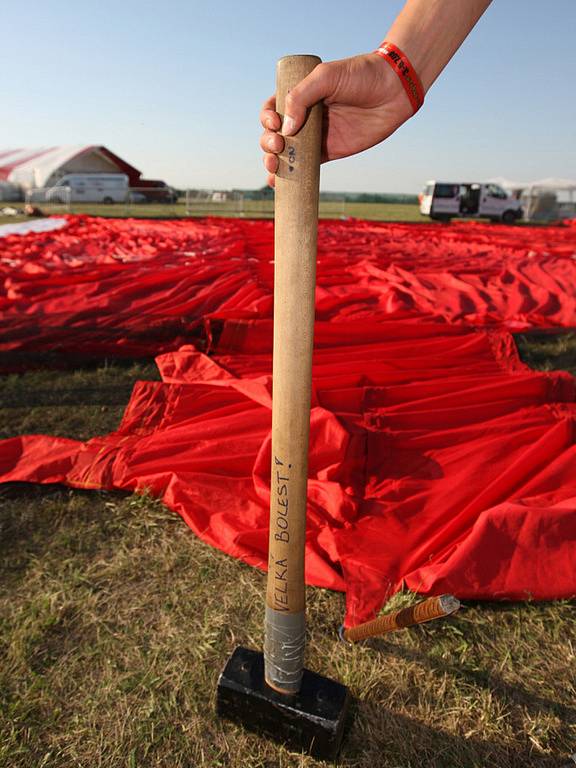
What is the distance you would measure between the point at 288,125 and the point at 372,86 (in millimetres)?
252

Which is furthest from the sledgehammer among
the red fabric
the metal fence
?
the metal fence

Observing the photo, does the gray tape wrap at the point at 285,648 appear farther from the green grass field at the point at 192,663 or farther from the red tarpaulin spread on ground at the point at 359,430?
the red tarpaulin spread on ground at the point at 359,430

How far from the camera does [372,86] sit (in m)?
1.13

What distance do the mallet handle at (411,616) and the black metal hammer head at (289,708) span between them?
6.5 inches

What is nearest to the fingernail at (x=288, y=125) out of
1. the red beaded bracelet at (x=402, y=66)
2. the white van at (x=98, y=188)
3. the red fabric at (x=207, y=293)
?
the red beaded bracelet at (x=402, y=66)

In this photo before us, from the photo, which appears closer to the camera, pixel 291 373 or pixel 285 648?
pixel 291 373

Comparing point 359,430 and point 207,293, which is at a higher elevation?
point 207,293

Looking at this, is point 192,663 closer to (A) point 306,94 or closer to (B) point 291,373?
(B) point 291,373

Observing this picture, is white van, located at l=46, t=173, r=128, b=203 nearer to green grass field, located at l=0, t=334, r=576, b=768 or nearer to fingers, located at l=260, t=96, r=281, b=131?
green grass field, located at l=0, t=334, r=576, b=768

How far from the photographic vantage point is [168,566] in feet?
6.70

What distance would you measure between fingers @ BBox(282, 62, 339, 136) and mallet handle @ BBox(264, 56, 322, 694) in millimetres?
21

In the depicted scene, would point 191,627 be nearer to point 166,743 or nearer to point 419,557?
point 166,743

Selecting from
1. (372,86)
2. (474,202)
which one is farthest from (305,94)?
(474,202)

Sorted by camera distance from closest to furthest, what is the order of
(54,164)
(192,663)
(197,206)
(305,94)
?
(305,94) < (192,663) < (197,206) < (54,164)
